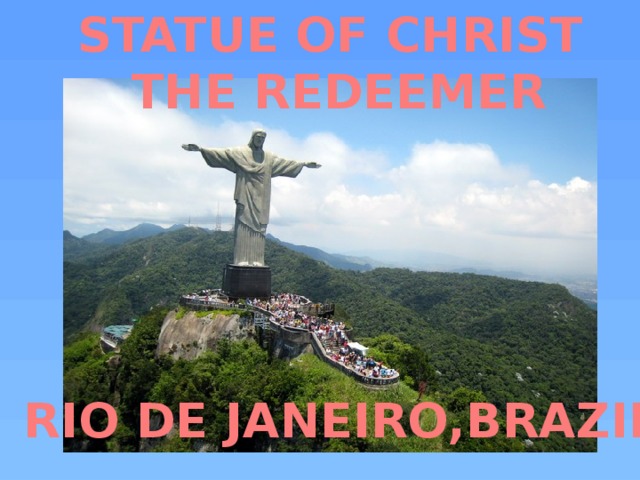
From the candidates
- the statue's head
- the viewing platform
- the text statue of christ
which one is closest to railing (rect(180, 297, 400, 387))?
the viewing platform

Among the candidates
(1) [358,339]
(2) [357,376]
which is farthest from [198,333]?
(1) [358,339]

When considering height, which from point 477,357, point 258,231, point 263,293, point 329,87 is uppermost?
point 329,87

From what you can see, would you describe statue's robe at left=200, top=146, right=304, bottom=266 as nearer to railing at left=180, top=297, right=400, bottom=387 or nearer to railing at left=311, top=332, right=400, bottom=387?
railing at left=180, top=297, right=400, bottom=387

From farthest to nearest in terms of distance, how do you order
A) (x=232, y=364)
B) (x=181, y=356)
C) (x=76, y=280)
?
(x=76, y=280) → (x=181, y=356) → (x=232, y=364)

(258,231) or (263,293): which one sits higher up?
(258,231)

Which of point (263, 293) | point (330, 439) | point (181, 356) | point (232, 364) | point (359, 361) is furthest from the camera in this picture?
point (263, 293)

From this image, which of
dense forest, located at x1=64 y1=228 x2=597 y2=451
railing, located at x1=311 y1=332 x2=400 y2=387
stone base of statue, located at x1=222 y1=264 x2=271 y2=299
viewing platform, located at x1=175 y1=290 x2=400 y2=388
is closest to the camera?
railing, located at x1=311 y1=332 x2=400 y2=387

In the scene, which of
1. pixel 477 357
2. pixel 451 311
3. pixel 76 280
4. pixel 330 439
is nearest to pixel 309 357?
pixel 330 439

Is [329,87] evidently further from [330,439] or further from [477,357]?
[477,357]

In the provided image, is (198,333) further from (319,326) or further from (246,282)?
(319,326)
